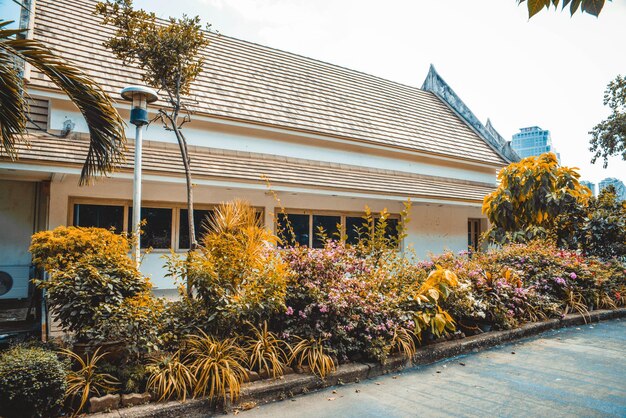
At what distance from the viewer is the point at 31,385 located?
3463mm

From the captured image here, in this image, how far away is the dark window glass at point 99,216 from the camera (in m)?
9.37

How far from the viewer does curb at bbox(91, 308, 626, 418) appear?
3.85 meters

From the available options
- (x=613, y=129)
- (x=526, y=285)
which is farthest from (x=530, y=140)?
(x=526, y=285)

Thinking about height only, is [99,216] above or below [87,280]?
above

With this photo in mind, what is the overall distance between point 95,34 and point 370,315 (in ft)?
35.5

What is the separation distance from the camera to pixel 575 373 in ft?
17.0

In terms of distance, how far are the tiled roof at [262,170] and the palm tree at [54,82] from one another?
2047mm

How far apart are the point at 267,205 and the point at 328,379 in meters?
7.01

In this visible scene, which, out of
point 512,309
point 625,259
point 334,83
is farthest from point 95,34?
point 625,259

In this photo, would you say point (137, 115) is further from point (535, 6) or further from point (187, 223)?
point (535, 6)

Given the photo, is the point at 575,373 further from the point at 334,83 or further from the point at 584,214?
the point at 334,83

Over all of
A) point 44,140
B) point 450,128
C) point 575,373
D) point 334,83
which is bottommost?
point 575,373

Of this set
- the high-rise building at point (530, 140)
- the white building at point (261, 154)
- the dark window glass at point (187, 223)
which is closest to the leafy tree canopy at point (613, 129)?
the white building at point (261, 154)

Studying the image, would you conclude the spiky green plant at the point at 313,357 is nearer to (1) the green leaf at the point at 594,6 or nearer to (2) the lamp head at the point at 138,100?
(2) the lamp head at the point at 138,100
